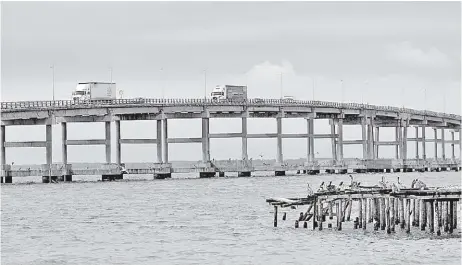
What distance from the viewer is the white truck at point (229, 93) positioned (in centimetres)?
15500

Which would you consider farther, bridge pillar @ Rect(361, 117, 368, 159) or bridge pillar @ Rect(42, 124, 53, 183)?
bridge pillar @ Rect(361, 117, 368, 159)

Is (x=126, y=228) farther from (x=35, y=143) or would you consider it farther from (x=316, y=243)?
(x=35, y=143)

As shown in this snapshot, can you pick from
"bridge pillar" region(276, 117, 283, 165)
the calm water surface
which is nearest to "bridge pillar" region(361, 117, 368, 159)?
"bridge pillar" region(276, 117, 283, 165)

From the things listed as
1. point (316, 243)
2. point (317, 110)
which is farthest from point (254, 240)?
point (317, 110)

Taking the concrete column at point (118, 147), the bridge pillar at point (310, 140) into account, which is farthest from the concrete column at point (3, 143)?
the bridge pillar at point (310, 140)

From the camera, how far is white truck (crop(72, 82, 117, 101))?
13800 cm

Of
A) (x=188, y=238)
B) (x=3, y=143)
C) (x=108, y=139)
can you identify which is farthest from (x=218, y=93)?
(x=188, y=238)

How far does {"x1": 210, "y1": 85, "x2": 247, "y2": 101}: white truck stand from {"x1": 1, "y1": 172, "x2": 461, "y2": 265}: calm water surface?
67.9 meters

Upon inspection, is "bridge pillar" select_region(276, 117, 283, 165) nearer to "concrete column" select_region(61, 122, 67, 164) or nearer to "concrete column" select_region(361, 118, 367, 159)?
"concrete column" select_region(361, 118, 367, 159)

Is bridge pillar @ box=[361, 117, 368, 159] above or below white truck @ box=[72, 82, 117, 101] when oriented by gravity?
below

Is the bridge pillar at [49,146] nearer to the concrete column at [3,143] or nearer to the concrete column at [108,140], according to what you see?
the concrete column at [3,143]

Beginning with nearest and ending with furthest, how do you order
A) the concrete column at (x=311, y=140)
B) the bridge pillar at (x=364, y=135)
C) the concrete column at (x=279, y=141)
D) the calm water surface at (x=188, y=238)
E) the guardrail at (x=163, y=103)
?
1. the calm water surface at (x=188, y=238)
2. the guardrail at (x=163, y=103)
3. the concrete column at (x=279, y=141)
4. the concrete column at (x=311, y=140)
5. the bridge pillar at (x=364, y=135)

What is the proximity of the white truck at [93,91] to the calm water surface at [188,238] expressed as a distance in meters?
51.4

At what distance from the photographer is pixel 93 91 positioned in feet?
453
